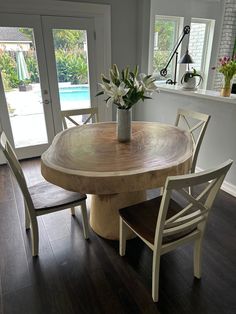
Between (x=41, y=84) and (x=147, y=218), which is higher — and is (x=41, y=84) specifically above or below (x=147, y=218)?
above

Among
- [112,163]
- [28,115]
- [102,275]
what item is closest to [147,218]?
[112,163]

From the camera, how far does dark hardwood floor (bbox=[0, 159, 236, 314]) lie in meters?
1.43

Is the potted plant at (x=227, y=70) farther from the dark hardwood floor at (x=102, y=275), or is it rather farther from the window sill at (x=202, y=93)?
the dark hardwood floor at (x=102, y=275)

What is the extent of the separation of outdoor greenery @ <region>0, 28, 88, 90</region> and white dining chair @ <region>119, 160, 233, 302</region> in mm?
2589

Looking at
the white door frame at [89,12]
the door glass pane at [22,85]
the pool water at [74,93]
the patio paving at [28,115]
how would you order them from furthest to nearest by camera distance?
the pool water at [74,93], the patio paving at [28,115], the door glass pane at [22,85], the white door frame at [89,12]

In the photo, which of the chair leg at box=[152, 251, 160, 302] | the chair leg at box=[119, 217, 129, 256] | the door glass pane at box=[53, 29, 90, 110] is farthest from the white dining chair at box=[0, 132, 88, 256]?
the door glass pane at box=[53, 29, 90, 110]

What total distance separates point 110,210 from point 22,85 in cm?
235

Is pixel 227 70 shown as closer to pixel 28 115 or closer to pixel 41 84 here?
pixel 41 84

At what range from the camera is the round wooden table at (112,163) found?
134 centimetres

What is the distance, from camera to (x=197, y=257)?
153 centimetres

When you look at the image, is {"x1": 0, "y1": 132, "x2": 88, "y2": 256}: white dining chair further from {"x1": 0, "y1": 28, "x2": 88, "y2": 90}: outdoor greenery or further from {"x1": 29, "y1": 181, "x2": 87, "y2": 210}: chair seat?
{"x1": 0, "y1": 28, "x2": 88, "y2": 90}: outdoor greenery

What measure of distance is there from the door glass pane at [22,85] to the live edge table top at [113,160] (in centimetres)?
155

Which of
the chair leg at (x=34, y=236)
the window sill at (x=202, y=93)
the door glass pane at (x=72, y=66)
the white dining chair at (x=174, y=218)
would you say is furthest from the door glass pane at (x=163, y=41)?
the chair leg at (x=34, y=236)

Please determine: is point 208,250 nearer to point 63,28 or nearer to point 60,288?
point 60,288
